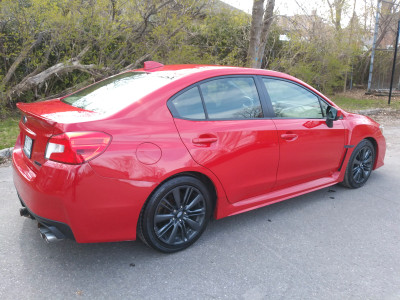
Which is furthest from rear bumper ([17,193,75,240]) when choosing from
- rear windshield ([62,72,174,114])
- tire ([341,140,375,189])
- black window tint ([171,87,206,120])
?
tire ([341,140,375,189])

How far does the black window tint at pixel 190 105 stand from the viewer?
297 centimetres

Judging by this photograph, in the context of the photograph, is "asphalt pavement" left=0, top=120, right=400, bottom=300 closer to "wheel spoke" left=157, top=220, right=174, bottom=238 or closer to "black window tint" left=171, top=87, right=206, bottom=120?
"wheel spoke" left=157, top=220, right=174, bottom=238

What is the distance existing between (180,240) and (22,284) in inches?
48.5

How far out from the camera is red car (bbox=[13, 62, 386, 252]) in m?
2.50

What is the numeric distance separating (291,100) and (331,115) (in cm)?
60

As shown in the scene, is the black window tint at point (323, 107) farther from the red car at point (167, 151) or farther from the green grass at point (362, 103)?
the green grass at point (362, 103)

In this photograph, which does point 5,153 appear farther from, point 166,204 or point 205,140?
point 205,140

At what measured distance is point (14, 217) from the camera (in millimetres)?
3580

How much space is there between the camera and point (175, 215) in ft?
9.75

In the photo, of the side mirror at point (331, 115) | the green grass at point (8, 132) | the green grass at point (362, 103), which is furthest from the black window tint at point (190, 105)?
the green grass at point (362, 103)

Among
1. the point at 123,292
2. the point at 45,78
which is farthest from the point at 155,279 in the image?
the point at 45,78

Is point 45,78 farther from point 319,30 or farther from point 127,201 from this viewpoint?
point 319,30

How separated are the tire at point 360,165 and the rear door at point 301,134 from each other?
39 centimetres

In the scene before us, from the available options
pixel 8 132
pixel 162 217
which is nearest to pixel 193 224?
pixel 162 217
